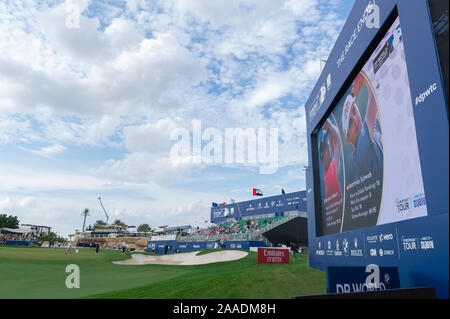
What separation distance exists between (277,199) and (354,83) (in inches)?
1683

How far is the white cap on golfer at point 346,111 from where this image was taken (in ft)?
36.1

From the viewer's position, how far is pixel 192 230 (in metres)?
59.1

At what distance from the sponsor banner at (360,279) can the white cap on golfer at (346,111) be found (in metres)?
6.19

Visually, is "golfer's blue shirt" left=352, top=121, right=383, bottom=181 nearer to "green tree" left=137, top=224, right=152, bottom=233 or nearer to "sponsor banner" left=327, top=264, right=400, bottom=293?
"sponsor banner" left=327, top=264, right=400, bottom=293

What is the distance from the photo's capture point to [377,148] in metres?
8.64

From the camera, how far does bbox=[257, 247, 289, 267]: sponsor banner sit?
17.1 meters

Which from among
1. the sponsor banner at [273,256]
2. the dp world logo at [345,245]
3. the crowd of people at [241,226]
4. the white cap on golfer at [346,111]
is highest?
the white cap on golfer at [346,111]

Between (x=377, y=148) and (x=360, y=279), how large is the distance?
4.28 meters

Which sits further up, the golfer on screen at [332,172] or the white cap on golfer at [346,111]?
the white cap on golfer at [346,111]

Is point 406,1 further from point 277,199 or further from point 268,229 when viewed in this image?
point 277,199

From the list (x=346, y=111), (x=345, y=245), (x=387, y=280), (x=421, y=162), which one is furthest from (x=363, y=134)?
(x=387, y=280)

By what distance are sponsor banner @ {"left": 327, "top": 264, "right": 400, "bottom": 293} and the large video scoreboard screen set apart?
1552 mm

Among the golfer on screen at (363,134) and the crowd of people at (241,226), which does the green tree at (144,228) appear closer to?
the crowd of people at (241,226)

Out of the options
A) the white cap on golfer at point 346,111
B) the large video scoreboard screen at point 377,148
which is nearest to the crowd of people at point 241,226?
the large video scoreboard screen at point 377,148
